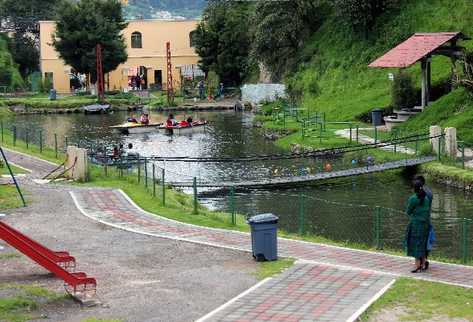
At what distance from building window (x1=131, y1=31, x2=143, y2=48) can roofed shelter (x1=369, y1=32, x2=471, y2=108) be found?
61.6m

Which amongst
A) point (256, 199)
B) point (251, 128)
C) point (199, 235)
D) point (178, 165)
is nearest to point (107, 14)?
point (251, 128)

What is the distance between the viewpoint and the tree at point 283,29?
76.4 m

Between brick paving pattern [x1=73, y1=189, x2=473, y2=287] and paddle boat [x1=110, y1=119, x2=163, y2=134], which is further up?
paddle boat [x1=110, y1=119, x2=163, y2=134]

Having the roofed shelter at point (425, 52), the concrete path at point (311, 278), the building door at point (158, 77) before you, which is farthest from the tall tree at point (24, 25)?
the concrete path at point (311, 278)

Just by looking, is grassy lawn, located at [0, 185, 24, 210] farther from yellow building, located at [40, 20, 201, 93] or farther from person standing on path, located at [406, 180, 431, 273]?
yellow building, located at [40, 20, 201, 93]

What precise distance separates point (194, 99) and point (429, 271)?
76496 mm

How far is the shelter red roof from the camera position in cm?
5051

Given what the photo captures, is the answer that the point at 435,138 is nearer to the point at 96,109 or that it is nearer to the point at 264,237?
the point at 264,237

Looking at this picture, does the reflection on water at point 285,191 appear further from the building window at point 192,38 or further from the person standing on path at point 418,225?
the building window at point 192,38

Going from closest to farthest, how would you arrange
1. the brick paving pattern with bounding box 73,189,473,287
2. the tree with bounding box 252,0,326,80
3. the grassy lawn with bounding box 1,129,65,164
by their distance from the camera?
the brick paving pattern with bounding box 73,189,473,287
the grassy lawn with bounding box 1,129,65,164
the tree with bounding box 252,0,326,80

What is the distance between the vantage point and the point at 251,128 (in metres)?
66.2

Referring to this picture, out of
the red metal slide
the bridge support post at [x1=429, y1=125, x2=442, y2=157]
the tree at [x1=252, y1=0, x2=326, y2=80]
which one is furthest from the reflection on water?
the red metal slide

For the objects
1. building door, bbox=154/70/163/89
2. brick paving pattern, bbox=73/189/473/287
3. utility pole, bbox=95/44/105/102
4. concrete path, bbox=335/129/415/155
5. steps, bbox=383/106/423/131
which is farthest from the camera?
building door, bbox=154/70/163/89

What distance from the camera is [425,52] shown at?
50.6 metres
